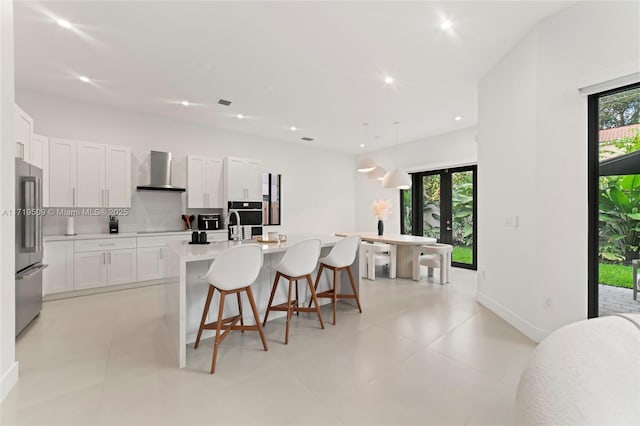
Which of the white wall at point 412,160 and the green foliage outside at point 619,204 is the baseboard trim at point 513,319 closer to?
the green foliage outside at point 619,204

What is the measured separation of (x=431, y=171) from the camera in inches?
253

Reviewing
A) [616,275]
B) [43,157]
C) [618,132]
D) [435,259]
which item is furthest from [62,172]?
[616,275]

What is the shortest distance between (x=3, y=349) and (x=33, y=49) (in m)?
3.05

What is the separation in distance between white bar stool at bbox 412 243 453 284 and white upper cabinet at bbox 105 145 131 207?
198 inches

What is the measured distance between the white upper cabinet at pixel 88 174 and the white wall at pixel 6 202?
8.06ft

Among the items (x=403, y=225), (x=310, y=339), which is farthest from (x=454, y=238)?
(x=310, y=339)

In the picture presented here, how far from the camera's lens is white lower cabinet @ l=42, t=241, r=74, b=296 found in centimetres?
361

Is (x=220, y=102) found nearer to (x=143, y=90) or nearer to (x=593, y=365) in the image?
(x=143, y=90)

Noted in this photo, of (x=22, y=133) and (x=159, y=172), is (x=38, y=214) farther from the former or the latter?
(x=159, y=172)

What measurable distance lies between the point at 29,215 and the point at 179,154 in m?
2.77

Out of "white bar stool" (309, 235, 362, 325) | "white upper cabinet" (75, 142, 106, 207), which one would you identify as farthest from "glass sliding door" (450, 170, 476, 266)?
"white upper cabinet" (75, 142, 106, 207)

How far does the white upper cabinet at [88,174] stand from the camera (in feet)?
12.7

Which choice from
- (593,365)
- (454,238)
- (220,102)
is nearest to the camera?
(593,365)

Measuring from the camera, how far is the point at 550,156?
2486mm
